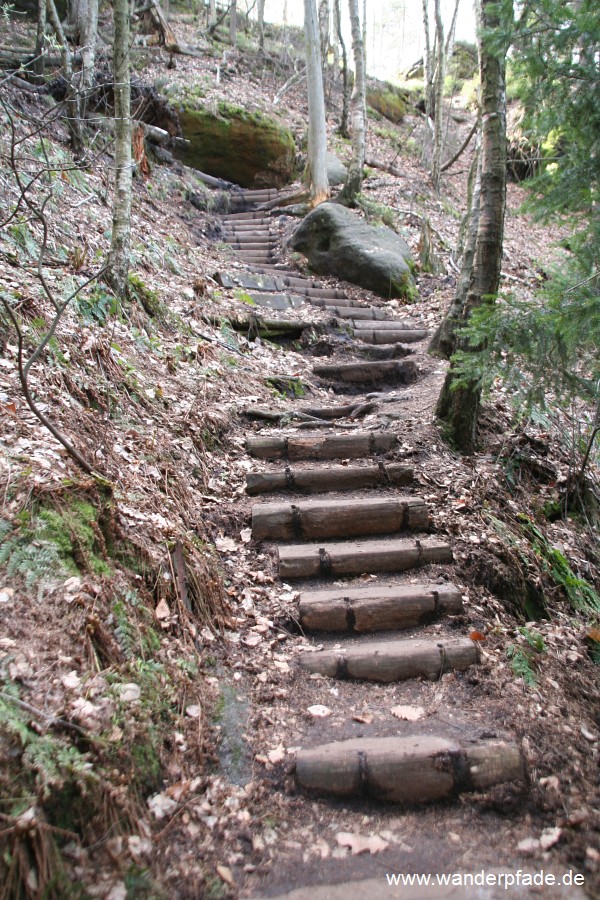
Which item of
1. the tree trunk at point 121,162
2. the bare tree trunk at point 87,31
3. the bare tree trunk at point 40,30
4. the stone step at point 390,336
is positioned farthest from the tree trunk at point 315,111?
the tree trunk at point 121,162

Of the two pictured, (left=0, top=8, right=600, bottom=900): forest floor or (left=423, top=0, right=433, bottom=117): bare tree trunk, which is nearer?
(left=0, top=8, right=600, bottom=900): forest floor

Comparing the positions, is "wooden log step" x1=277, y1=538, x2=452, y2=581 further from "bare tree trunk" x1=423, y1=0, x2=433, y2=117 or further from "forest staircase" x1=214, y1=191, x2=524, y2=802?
"bare tree trunk" x1=423, y1=0, x2=433, y2=117

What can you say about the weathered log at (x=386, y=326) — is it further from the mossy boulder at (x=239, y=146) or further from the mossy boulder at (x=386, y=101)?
the mossy boulder at (x=386, y=101)

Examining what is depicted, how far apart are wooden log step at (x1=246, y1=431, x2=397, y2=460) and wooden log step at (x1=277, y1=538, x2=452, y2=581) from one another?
118 cm

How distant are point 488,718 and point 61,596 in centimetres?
234

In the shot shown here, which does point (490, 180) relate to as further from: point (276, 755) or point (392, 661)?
point (276, 755)

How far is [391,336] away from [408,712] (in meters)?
6.72

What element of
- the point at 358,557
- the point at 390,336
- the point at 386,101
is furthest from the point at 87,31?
the point at 386,101

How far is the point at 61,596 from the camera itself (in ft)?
8.31

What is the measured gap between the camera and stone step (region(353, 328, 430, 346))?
8.66 metres

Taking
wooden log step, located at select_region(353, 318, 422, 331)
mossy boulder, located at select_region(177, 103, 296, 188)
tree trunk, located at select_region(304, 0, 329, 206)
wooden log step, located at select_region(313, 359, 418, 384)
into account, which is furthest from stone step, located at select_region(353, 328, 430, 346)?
mossy boulder, located at select_region(177, 103, 296, 188)

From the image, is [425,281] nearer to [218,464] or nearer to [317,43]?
[317,43]

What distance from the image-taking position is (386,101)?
24391 millimetres

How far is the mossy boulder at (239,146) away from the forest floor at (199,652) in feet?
35.3
